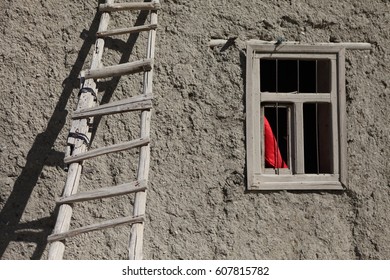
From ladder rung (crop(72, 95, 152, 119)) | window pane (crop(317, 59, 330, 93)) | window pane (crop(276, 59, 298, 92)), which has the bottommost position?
ladder rung (crop(72, 95, 152, 119))

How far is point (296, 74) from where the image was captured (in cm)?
568

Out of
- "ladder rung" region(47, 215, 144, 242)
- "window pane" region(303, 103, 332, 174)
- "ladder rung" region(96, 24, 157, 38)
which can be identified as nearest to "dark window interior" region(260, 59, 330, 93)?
"window pane" region(303, 103, 332, 174)

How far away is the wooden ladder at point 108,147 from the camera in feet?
13.1

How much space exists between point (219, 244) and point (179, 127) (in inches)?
28.1

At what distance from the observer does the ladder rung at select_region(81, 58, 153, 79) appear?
452 cm

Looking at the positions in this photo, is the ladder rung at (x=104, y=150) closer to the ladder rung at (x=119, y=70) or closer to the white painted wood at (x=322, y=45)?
the ladder rung at (x=119, y=70)

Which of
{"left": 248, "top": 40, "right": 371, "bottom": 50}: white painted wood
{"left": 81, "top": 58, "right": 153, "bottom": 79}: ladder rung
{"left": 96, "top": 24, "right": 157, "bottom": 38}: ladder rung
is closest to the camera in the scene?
{"left": 81, "top": 58, "right": 153, "bottom": 79}: ladder rung

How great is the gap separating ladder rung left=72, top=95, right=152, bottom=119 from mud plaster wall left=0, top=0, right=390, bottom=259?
0.41 metres

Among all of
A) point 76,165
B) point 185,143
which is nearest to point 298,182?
point 185,143

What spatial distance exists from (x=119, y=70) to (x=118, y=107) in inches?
11.1

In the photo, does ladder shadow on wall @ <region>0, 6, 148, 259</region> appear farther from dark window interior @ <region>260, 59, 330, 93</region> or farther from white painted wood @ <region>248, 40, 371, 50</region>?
dark window interior @ <region>260, 59, 330, 93</region>

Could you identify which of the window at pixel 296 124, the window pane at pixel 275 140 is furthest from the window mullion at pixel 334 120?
the window pane at pixel 275 140

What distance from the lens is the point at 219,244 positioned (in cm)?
475

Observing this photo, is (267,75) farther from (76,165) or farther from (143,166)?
(76,165)
